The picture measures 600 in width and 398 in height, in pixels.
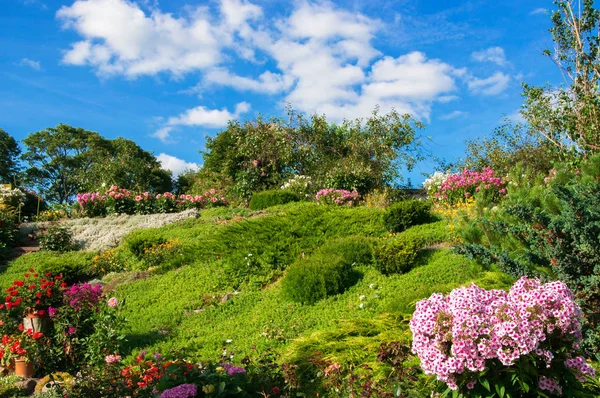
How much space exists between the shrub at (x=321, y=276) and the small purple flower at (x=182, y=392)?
11.4 feet

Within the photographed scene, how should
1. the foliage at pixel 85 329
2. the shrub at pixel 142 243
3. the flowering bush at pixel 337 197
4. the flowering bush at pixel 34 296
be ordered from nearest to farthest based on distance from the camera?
1. the foliage at pixel 85 329
2. the flowering bush at pixel 34 296
3. the shrub at pixel 142 243
4. the flowering bush at pixel 337 197

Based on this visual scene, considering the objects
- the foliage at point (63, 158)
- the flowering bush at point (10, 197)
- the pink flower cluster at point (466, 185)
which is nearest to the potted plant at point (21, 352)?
the pink flower cluster at point (466, 185)

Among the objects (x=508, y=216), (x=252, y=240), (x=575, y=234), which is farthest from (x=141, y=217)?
(x=575, y=234)

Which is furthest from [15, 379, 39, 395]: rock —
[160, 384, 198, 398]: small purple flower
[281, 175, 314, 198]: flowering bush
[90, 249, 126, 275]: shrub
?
[281, 175, 314, 198]: flowering bush

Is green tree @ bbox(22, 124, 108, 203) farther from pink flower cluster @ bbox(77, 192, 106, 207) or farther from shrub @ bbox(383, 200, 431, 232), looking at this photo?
shrub @ bbox(383, 200, 431, 232)

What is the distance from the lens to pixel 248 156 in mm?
21156

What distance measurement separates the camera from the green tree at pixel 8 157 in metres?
31.9

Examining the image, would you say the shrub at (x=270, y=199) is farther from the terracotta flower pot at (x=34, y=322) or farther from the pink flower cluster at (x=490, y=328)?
the pink flower cluster at (x=490, y=328)

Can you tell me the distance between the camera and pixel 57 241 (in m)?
13.1

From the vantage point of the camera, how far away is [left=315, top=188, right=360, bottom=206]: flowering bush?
14734 mm

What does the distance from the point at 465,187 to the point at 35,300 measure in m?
10.5

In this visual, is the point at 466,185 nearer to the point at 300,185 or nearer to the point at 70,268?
the point at 300,185

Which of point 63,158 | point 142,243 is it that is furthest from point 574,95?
point 63,158

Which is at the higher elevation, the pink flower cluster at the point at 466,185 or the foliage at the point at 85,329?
the pink flower cluster at the point at 466,185
